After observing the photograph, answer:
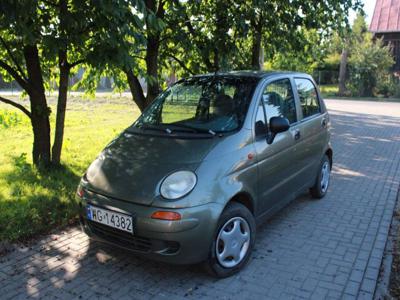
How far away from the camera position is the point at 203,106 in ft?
14.7

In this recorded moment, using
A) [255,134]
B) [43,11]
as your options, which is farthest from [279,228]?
[43,11]

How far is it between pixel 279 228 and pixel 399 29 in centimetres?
3986

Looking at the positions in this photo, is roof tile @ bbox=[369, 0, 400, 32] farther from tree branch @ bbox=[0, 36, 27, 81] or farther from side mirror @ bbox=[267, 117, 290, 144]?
side mirror @ bbox=[267, 117, 290, 144]

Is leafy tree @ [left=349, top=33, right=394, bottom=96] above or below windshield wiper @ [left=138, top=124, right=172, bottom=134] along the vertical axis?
above

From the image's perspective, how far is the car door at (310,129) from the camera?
201 inches

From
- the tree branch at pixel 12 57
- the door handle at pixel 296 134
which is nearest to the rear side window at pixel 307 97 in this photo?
the door handle at pixel 296 134

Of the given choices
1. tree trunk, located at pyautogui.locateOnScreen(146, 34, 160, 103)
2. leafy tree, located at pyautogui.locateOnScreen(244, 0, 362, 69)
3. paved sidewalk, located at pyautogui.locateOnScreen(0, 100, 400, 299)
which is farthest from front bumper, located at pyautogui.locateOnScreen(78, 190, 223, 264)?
leafy tree, located at pyautogui.locateOnScreen(244, 0, 362, 69)

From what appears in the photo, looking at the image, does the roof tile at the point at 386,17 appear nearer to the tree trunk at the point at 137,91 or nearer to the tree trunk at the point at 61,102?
the tree trunk at the point at 137,91

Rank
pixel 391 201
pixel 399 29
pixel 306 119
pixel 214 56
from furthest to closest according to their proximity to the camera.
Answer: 1. pixel 399 29
2. pixel 214 56
3. pixel 391 201
4. pixel 306 119

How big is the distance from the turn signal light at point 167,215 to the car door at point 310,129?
2.20 m

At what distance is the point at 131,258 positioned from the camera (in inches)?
160

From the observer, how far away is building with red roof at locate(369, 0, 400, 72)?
38875mm

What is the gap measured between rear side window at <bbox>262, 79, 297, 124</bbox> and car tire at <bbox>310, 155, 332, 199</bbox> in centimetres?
126

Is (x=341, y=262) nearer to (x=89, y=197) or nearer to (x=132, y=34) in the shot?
(x=89, y=197)
